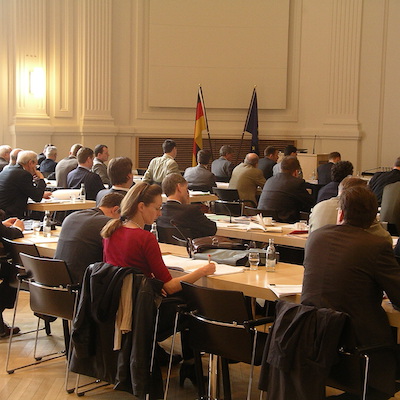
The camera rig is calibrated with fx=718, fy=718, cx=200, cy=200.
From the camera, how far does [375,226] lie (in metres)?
4.55

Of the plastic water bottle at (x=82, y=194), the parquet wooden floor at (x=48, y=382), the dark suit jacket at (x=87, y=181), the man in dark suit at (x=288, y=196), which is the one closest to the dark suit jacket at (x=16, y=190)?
the plastic water bottle at (x=82, y=194)

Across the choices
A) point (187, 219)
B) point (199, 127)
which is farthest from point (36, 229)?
point (199, 127)

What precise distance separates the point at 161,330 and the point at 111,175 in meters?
2.63

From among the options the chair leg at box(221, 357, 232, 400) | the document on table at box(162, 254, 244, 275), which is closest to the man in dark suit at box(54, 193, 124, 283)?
the document on table at box(162, 254, 244, 275)

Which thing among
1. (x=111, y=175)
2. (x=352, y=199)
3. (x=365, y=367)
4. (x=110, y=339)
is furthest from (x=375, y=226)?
(x=111, y=175)

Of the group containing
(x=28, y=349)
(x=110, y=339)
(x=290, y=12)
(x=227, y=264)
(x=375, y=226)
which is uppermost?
(x=290, y=12)

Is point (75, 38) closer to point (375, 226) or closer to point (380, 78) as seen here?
point (380, 78)

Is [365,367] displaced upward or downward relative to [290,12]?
downward

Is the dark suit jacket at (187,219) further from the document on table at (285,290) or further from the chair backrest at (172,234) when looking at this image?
the document on table at (285,290)

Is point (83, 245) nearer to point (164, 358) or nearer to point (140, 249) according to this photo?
point (140, 249)

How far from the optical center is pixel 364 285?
3570mm

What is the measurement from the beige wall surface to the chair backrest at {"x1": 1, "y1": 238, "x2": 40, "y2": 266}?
28.9 ft

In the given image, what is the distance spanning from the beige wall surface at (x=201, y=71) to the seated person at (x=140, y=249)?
10.00 m

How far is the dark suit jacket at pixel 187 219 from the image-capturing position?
616 cm
